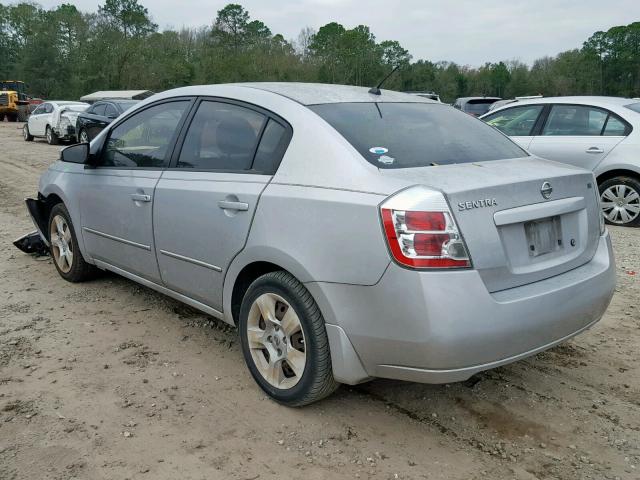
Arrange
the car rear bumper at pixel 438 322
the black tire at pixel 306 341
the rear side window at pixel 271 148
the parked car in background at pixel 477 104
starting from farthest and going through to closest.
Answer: the parked car in background at pixel 477 104 → the rear side window at pixel 271 148 → the black tire at pixel 306 341 → the car rear bumper at pixel 438 322

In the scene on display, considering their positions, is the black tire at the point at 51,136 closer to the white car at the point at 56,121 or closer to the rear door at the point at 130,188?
the white car at the point at 56,121

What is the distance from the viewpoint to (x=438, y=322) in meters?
2.44

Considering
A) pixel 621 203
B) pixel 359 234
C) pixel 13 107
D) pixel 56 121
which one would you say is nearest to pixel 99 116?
pixel 56 121

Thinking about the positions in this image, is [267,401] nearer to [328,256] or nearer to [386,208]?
[328,256]

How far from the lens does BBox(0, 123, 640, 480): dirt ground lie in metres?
2.63

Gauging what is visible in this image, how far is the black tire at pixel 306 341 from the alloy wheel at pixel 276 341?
3 cm

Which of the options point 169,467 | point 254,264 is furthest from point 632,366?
point 169,467

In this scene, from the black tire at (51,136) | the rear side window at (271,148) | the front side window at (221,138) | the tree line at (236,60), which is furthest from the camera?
the tree line at (236,60)

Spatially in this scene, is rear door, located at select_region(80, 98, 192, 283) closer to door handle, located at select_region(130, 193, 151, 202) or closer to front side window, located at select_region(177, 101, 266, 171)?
door handle, located at select_region(130, 193, 151, 202)

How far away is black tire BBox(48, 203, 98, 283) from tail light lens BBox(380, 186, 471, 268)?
10.7 ft

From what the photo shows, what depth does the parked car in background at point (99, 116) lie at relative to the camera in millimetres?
17062

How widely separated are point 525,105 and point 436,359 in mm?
6971

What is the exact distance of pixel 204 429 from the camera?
2912 mm

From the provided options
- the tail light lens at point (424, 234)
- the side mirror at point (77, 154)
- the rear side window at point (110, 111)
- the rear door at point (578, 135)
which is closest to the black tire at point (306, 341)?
the tail light lens at point (424, 234)
